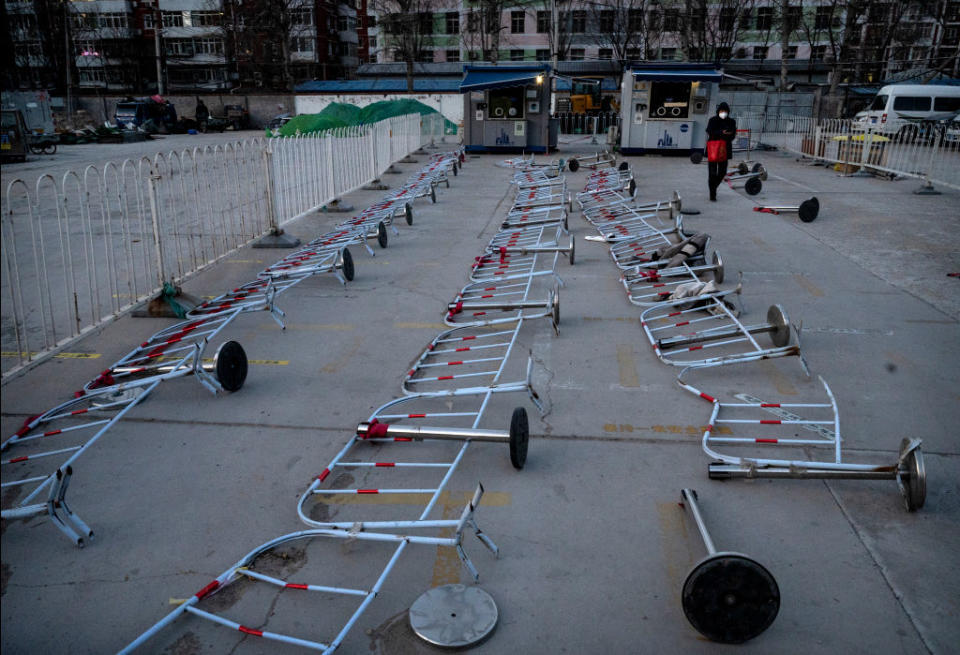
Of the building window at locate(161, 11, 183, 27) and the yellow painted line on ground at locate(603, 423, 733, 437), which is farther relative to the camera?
the building window at locate(161, 11, 183, 27)

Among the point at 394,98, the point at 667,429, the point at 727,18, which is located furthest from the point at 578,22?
the point at 667,429

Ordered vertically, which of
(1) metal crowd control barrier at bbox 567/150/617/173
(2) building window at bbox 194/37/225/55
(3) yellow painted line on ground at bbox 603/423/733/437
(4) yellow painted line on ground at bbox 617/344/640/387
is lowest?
(3) yellow painted line on ground at bbox 603/423/733/437

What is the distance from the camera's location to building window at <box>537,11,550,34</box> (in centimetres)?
6324

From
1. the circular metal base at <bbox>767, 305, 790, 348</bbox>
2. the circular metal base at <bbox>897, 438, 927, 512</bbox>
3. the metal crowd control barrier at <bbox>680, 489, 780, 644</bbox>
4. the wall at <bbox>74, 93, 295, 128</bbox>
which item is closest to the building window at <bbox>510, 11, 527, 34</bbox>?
the wall at <bbox>74, 93, 295, 128</bbox>

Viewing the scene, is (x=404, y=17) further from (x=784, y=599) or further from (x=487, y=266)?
(x=784, y=599)

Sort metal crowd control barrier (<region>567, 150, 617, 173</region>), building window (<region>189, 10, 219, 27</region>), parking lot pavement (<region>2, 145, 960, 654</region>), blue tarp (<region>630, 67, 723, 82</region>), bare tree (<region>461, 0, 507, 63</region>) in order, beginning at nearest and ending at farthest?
parking lot pavement (<region>2, 145, 960, 654</region>), metal crowd control barrier (<region>567, 150, 617, 173</region>), blue tarp (<region>630, 67, 723, 82</region>), bare tree (<region>461, 0, 507, 63</region>), building window (<region>189, 10, 219, 27</region>)

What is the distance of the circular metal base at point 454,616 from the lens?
10.6 feet

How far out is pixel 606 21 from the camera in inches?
2470

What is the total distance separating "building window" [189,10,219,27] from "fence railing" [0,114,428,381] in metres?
56.7

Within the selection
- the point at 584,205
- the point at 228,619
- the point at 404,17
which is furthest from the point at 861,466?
the point at 404,17

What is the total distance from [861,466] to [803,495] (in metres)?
0.39

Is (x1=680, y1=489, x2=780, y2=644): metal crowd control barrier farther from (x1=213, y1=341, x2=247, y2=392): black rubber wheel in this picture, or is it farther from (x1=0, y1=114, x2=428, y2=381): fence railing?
(x1=0, y1=114, x2=428, y2=381): fence railing

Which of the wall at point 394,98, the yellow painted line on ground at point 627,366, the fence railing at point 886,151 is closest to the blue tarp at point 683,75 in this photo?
the fence railing at point 886,151

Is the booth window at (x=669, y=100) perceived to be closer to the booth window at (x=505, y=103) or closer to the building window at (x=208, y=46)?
the booth window at (x=505, y=103)
